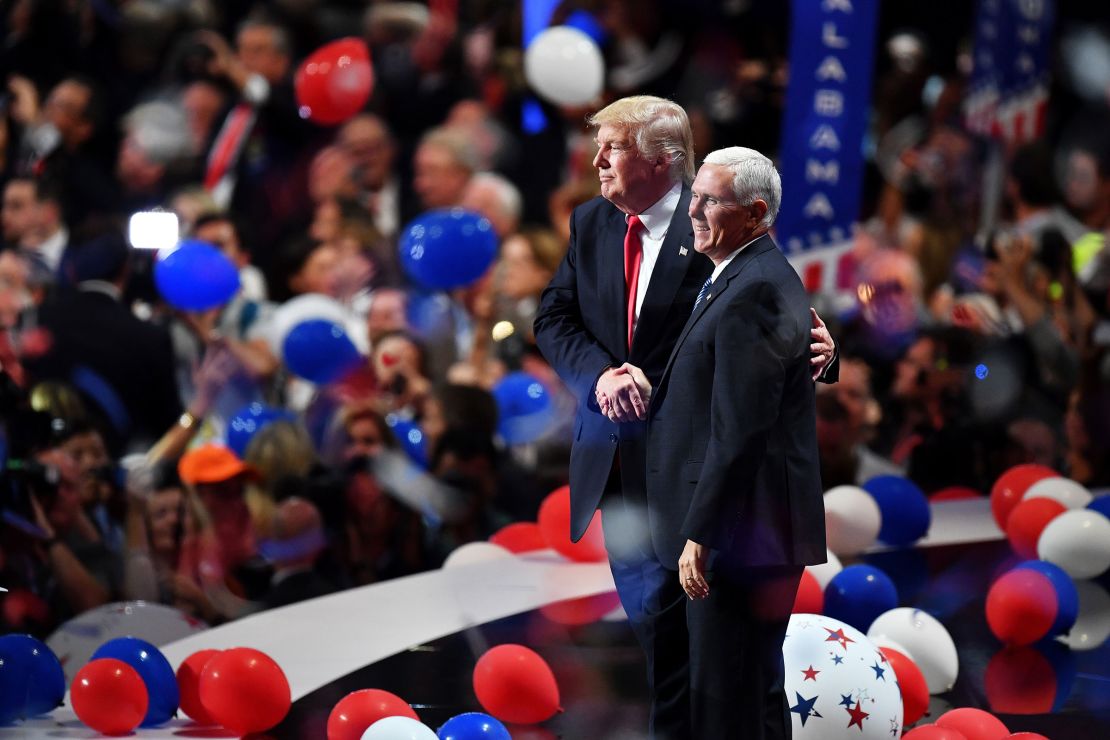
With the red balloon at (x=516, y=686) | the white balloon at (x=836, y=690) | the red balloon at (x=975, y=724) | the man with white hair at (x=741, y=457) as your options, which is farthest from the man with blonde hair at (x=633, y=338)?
the red balloon at (x=975, y=724)

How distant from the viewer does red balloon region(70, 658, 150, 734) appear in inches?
135

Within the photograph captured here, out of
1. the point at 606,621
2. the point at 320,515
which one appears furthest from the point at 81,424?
the point at 606,621

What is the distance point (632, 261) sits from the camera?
120 inches

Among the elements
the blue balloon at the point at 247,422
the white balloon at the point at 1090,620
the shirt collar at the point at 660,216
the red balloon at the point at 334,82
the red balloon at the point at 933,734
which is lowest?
the white balloon at the point at 1090,620

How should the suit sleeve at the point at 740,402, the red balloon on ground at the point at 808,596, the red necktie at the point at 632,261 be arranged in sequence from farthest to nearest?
the red balloon on ground at the point at 808,596 < the red necktie at the point at 632,261 < the suit sleeve at the point at 740,402

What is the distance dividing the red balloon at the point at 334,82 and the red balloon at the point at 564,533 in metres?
2.09

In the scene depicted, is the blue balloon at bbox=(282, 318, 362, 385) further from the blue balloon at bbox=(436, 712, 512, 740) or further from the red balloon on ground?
the blue balloon at bbox=(436, 712, 512, 740)

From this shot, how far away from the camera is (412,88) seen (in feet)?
23.0

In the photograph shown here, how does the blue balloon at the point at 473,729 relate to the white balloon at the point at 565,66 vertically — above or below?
below

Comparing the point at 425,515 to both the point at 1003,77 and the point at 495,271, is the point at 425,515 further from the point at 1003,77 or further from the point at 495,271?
the point at 1003,77

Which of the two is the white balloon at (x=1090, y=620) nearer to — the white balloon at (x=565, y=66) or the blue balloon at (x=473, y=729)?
the blue balloon at (x=473, y=729)

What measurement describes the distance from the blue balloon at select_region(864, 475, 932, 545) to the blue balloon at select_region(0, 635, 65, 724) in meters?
2.83

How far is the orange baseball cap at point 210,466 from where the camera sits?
4.79m

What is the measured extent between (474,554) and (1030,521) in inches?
70.1
